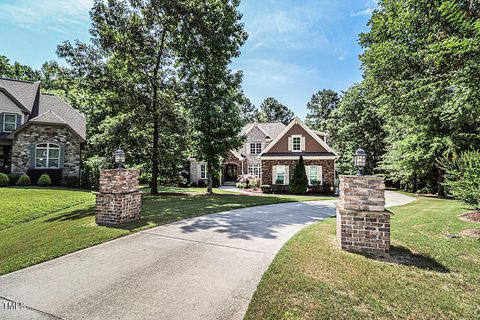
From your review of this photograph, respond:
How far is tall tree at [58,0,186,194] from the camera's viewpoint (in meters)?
13.1

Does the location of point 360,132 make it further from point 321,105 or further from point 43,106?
point 43,106

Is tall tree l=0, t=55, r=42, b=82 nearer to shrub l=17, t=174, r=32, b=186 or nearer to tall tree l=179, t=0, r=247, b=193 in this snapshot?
shrub l=17, t=174, r=32, b=186

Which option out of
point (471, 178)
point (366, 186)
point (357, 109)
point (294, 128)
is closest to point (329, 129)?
point (357, 109)

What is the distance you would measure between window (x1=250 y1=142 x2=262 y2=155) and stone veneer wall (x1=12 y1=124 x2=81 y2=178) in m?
17.1

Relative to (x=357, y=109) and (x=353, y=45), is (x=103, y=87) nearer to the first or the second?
(x=353, y=45)

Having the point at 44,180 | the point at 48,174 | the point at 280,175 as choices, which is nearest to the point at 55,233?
the point at 44,180

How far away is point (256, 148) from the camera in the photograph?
27500 millimetres

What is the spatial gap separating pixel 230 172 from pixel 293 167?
1083cm

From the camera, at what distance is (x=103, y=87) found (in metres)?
13.4

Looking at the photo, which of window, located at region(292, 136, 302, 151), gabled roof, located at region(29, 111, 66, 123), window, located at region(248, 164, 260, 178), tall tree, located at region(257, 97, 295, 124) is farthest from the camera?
tall tree, located at region(257, 97, 295, 124)

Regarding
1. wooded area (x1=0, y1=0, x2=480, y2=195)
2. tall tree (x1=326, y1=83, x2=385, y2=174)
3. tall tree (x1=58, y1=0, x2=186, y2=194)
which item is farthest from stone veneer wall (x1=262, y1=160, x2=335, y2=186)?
tall tree (x1=326, y1=83, x2=385, y2=174)

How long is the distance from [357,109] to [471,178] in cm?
2333

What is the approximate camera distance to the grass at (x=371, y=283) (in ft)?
9.08

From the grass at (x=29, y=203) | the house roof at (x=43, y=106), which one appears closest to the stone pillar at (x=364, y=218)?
the grass at (x=29, y=203)
